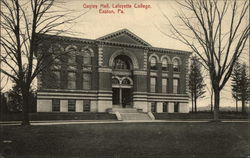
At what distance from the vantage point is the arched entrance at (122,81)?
39969mm

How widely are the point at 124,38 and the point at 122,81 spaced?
579cm

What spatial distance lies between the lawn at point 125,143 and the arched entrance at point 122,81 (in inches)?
862

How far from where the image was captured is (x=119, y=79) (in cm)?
4003

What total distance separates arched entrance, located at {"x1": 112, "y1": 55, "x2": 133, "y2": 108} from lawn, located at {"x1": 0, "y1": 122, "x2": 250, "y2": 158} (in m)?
21.9

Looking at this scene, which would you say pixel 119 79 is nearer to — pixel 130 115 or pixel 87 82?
pixel 87 82

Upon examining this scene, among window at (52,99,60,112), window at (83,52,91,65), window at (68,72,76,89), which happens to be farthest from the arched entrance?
window at (52,99,60,112)

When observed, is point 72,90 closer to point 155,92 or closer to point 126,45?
point 126,45

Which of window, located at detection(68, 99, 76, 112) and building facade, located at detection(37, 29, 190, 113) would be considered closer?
building facade, located at detection(37, 29, 190, 113)

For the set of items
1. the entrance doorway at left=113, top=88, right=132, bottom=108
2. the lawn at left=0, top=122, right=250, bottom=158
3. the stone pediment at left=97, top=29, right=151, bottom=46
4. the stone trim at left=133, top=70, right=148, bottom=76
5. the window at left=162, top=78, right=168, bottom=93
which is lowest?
the lawn at left=0, top=122, right=250, bottom=158

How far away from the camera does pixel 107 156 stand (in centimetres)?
1303

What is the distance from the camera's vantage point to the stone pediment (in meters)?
38.4

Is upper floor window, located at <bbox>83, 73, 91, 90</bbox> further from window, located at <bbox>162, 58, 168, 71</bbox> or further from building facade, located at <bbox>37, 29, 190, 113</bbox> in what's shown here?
window, located at <bbox>162, 58, 168, 71</bbox>

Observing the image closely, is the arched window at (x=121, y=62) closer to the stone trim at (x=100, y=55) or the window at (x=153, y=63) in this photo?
the stone trim at (x=100, y=55)

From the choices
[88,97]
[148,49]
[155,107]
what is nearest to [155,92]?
[155,107]
